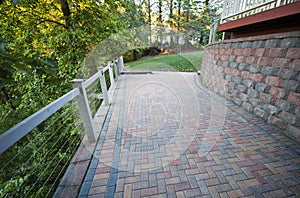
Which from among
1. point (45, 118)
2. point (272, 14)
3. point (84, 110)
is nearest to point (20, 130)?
point (45, 118)

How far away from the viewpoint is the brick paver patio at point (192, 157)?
1.62 metres

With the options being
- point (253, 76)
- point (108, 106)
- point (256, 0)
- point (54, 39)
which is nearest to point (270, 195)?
point (253, 76)

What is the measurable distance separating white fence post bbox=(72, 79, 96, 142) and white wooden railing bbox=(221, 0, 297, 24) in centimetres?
412

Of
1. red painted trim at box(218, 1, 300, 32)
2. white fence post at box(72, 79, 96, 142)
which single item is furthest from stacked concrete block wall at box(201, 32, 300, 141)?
white fence post at box(72, 79, 96, 142)

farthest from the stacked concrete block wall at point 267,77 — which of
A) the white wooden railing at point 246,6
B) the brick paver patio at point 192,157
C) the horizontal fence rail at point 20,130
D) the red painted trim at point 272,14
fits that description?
the horizontal fence rail at point 20,130

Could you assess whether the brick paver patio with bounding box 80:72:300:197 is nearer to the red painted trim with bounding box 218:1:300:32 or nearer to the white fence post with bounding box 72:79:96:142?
the white fence post with bounding box 72:79:96:142

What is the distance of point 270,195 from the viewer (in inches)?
60.2

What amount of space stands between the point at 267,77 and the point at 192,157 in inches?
89.7

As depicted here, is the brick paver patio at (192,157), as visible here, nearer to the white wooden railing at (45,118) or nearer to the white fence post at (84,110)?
the white fence post at (84,110)

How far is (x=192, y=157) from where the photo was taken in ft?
6.72

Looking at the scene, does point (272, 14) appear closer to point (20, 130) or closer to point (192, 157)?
point (192, 157)

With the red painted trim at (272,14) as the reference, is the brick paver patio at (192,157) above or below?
below

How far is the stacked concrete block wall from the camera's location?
2.40 metres

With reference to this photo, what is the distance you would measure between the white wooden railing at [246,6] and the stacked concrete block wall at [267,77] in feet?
2.68
